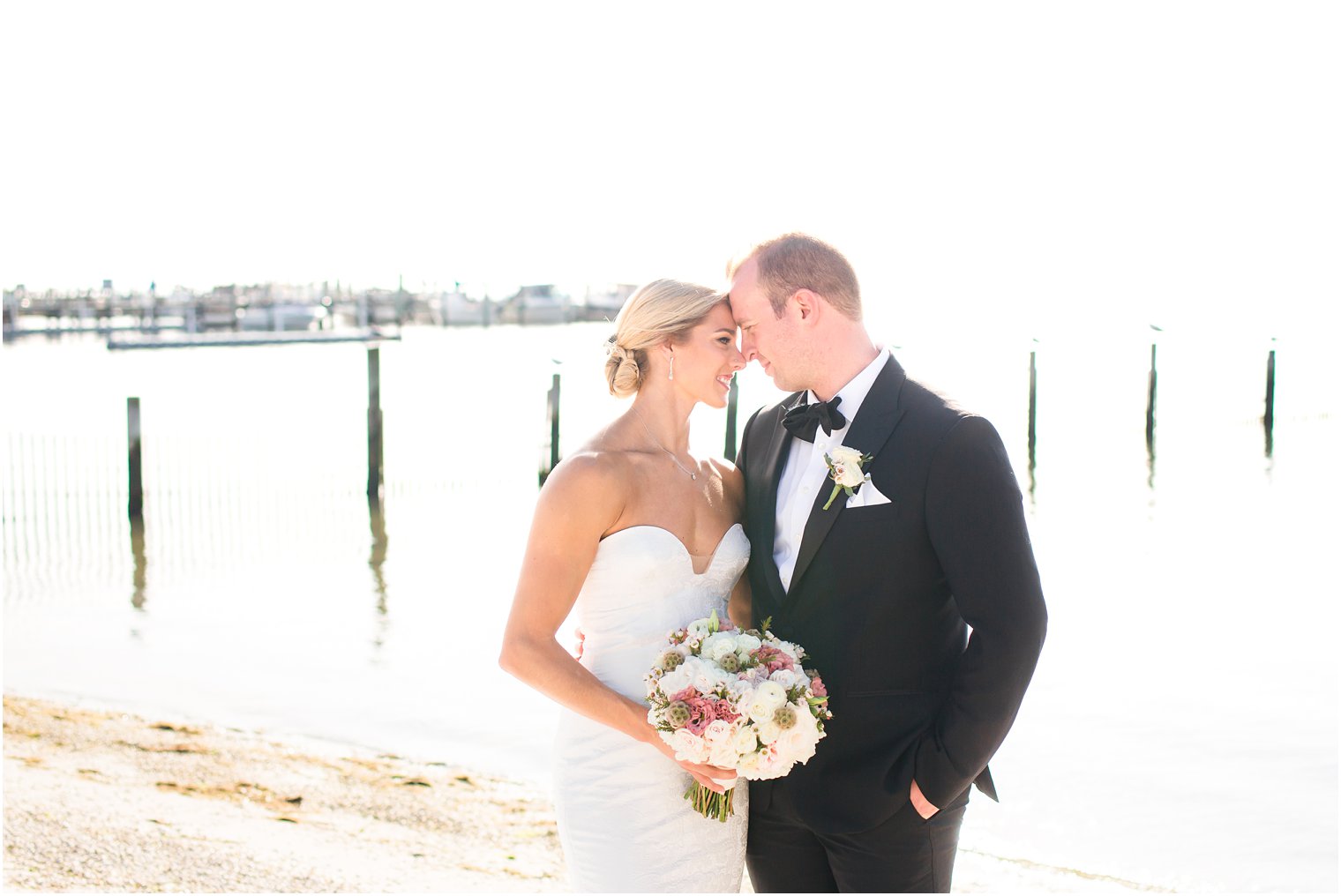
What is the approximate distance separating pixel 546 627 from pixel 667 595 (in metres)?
0.35

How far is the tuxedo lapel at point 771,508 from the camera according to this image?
310 centimetres

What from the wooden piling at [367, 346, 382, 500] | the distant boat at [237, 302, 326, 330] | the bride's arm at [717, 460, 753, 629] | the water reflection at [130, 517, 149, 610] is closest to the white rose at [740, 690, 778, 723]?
the bride's arm at [717, 460, 753, 629]

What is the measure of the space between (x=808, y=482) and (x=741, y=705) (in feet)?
2.17

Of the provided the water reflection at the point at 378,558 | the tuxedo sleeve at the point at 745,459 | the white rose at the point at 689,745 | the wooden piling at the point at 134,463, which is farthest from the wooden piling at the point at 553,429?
the white rose at the point at 689,745

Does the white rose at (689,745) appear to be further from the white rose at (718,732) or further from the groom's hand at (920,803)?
the groom's hand at (920,803)

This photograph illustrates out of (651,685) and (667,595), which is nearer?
(651,685)

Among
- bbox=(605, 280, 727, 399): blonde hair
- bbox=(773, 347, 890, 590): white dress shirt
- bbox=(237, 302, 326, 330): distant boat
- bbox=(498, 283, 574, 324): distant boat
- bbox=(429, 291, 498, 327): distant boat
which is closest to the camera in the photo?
bbox=(773, 347, 890, 590): white dress shirt

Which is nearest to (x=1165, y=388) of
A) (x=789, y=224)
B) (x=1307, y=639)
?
(x=1307, y=639)

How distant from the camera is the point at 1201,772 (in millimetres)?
6512

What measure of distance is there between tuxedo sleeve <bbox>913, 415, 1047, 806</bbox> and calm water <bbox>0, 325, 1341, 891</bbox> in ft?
3.61

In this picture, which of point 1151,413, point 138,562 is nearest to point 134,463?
point 138,562

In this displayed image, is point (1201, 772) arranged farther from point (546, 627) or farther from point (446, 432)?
point (446, 432)

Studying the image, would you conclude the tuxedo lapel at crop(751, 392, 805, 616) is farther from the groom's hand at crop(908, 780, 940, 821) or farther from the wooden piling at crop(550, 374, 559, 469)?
the wooden piling at crop(550, 374, 559, 469)

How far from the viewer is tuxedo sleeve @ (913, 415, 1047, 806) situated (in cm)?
276
